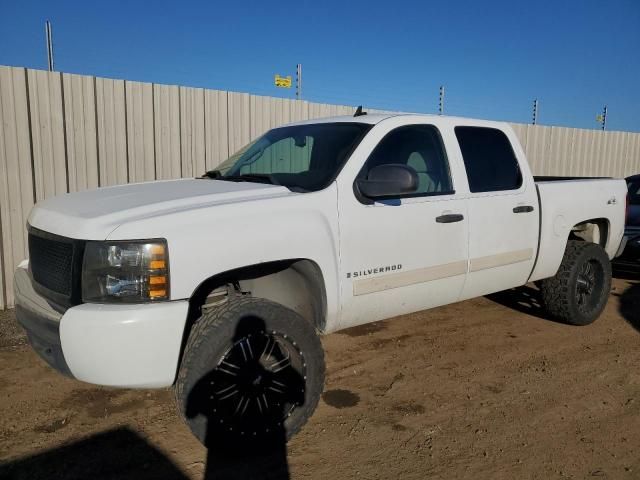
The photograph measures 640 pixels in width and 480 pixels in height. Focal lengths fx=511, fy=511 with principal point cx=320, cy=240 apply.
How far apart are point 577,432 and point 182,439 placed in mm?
2445

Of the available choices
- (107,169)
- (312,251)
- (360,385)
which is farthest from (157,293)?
(107,169)

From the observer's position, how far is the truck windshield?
3453mm

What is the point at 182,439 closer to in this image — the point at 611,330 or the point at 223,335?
the point at 223,335

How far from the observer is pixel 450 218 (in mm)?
3783

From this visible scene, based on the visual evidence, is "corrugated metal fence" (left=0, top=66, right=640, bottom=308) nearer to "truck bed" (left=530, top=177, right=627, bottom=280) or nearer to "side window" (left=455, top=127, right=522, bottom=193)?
"side window" (left=455, top=127, right=522, bottom=193)

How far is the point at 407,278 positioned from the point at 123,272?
1.91 metres

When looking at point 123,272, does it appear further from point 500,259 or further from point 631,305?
point 631,305

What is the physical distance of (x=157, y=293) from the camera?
255 cm

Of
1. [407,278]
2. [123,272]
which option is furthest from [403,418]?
[123,272]

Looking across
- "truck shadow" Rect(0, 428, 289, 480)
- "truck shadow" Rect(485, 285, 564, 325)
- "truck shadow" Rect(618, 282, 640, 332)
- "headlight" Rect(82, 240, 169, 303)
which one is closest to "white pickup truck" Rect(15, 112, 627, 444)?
"headlight" Rect(82, 240, 169, 303)

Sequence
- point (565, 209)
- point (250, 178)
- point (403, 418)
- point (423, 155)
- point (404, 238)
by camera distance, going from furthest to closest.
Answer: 1. point (565, 209)
2. point (423, 155)
3. point (250, 178)
4. point (404, 238)
5. point (403, 418)

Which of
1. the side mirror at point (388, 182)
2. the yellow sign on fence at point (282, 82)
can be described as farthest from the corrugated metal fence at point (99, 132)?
the side mirror at point (388, 182)

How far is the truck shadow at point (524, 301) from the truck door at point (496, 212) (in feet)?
4.74

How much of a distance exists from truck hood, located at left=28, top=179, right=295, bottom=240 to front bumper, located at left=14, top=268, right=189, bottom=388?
1.32 ft
